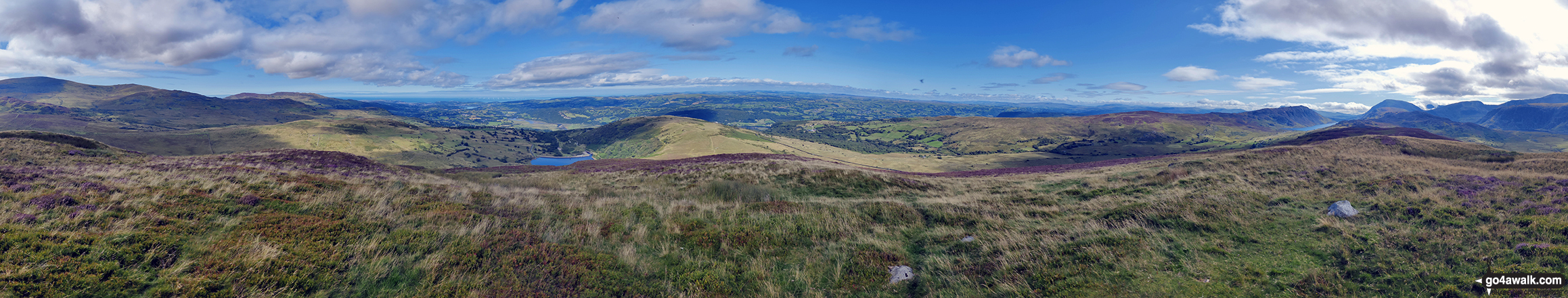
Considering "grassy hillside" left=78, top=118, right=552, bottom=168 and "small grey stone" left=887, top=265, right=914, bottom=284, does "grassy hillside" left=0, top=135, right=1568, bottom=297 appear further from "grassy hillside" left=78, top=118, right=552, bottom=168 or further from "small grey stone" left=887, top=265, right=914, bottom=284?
"grassy hillside" left=78, top=118, right=552, bottom=168

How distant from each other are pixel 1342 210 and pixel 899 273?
13371 mm

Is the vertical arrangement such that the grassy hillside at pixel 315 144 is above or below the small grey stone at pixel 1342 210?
below

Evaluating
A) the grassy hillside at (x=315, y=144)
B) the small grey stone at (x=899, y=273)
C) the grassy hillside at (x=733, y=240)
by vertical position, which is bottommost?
the grassy hillside at (x=315, y=144)

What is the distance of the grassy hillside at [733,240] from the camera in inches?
303

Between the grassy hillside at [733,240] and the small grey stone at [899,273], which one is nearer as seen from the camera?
the grassy hillside at [733,240]

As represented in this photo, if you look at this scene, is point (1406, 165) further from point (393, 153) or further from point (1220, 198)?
point (393, 153)

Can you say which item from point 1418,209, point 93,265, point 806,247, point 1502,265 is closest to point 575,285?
point 806,247

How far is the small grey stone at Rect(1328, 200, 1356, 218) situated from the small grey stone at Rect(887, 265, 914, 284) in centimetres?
1233

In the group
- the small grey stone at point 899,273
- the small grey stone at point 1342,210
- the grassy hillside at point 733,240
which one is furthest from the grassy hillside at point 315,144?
the small grey stone at point 1342,210


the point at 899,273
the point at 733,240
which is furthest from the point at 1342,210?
the point at 733,240

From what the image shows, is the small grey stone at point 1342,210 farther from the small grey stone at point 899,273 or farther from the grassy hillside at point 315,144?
the grassy hillside at point 315,144

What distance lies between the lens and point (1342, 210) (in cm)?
1300

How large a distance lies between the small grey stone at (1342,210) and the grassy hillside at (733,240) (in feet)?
1.33

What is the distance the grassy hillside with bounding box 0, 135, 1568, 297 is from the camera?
7.71 m
